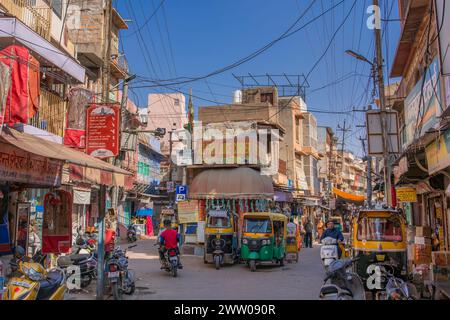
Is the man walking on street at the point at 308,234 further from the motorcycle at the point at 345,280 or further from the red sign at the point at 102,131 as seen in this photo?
the motorcycle at the point at 345,280

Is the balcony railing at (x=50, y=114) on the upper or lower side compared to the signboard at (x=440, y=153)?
upper

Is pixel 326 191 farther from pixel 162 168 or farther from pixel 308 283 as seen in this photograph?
pixel 308 283

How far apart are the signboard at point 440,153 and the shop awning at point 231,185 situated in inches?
513

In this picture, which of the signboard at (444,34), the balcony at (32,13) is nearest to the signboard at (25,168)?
the balcony at (32,13)

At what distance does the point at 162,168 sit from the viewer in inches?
1973

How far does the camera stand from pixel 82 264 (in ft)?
36.6

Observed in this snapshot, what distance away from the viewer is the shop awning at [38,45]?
38.8 feet

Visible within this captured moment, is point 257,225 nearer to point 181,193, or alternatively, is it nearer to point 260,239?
point 260,239

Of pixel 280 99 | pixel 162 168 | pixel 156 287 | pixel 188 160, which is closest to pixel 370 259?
pixel 156 287

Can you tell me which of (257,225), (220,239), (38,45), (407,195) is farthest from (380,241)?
(38,45)

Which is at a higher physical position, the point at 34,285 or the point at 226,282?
the point at 34,285

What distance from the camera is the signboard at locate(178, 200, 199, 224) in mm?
23359

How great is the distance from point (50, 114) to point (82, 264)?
6.54 metres

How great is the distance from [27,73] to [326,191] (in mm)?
48385
